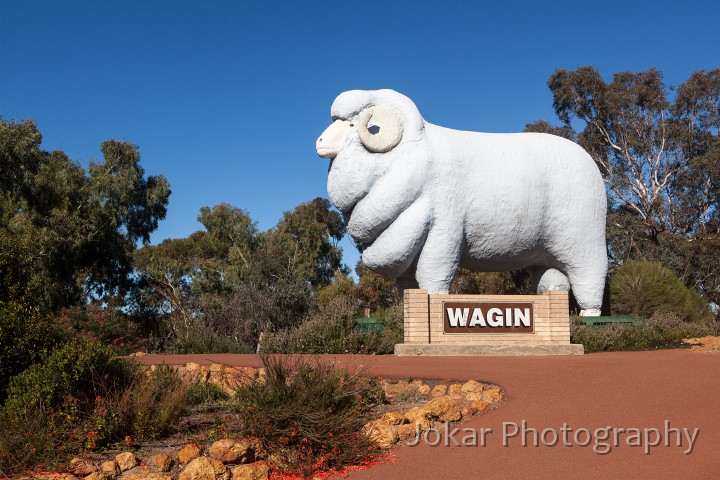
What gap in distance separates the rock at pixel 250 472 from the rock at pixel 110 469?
2.93 ft

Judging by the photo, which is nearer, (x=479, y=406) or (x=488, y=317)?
(x=479, y=406)

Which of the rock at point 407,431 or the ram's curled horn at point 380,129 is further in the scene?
the ram's curled horn at point 380,129

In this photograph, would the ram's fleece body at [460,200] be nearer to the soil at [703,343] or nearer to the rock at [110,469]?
the soil at [703,343]

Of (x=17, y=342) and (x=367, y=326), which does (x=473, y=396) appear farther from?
(x=367, y=326)

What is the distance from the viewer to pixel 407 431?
20.6ft

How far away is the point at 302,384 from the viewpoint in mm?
6461

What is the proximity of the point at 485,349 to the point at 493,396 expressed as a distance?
5606 mm

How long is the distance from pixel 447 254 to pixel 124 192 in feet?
60.0

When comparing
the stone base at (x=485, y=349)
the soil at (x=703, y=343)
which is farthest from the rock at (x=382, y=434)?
the soil at (x=703, y=343)

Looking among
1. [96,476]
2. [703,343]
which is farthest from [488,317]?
[96,476]

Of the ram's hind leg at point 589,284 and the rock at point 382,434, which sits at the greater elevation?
the ram's hind leg at point 589,284

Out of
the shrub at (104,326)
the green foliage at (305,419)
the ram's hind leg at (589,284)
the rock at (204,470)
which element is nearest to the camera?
the rock at (204,470)

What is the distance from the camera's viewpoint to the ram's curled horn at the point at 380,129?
1381 cm

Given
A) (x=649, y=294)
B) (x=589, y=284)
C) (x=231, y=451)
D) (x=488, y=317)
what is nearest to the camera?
(x=231, y=451)
